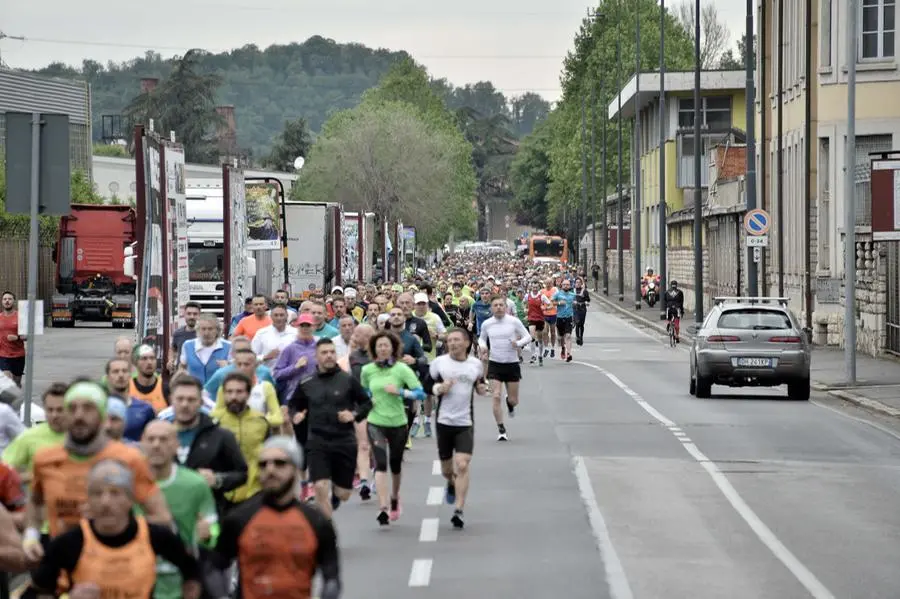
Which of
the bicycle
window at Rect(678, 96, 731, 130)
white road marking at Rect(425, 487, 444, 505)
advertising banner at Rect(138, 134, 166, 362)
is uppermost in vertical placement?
window at Rect(678, 96, 731, 130)

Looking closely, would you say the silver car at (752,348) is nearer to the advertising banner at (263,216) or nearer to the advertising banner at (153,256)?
the advertising banner at (153,256)

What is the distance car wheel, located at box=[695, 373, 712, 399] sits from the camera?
30300 mm

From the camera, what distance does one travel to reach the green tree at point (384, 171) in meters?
103

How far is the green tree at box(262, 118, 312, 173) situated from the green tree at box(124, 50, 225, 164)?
26.0 metres

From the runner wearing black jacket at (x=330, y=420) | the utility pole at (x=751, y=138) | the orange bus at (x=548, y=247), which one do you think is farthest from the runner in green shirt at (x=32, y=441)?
the orange bus at (x=548, y=247)

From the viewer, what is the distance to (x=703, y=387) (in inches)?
1207

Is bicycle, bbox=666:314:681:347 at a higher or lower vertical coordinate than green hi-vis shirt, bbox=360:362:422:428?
higher

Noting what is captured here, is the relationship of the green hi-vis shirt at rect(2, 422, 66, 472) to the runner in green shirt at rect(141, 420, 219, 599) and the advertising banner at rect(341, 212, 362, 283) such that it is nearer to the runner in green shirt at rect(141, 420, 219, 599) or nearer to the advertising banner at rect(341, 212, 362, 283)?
the runner in green shirt at rect(141, 420, 219, 599)

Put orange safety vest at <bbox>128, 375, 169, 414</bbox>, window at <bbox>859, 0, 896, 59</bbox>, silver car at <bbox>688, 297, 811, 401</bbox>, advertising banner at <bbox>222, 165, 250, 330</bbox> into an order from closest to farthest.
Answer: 1. orange safety vest at <bbox>128, 375, 169, 414</bbox>
2. advertising banner at <bbox>222, 165, 250, 330</bbox>
3. silver car at <bbox>688, 297, 811, 401</bbox>
4. window at <bbox>859, 0, 896, 59</bbox>

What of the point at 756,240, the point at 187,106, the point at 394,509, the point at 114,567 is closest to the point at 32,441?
the point at 114,567

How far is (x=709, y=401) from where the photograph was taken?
99.2 ft

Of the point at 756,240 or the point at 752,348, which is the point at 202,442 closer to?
the point at 752,348

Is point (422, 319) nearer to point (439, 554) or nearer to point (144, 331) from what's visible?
point (144, 331)

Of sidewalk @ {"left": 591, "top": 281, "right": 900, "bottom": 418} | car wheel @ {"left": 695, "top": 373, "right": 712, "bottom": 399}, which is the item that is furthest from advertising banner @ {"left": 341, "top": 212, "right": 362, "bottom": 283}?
car wheel @ {"left": 695, "top": 373, "right": 712, "bottom": 399}
